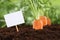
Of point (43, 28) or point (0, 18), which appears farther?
point (0, 18)

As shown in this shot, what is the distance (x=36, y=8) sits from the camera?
1570mm

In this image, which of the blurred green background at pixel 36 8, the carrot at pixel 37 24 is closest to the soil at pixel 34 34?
the carrot at pixel 37 24

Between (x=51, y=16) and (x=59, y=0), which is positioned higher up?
(x=59, y=0)

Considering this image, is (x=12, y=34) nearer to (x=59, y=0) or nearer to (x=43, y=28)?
(x=43, y=28)

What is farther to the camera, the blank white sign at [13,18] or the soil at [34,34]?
the blank white sign at [13,18]

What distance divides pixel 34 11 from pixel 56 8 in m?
0.17

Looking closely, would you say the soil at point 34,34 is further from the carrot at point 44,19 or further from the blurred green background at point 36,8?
the blurred green background at point 36,8

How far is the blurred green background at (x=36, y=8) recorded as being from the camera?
158 cm

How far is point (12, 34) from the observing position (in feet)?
4.29

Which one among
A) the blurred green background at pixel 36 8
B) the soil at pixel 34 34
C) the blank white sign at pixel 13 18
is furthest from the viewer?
the blurred green background at pixel 36 8

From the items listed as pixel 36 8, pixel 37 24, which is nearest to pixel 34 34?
pixel 37 24

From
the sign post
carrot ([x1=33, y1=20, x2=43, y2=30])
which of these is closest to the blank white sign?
the sign post

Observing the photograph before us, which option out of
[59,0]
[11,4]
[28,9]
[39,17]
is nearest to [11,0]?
[11,4]

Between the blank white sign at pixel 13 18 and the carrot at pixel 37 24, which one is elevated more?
the blank white sign at pixel 13 18
